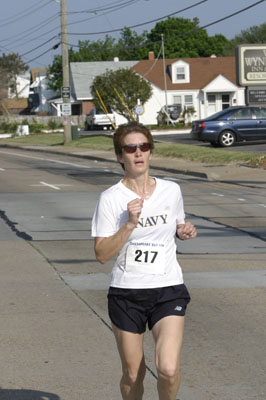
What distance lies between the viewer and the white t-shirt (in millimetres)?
4379

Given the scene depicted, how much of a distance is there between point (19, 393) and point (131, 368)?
128 cm

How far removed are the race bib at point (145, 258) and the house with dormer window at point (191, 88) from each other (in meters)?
63.7

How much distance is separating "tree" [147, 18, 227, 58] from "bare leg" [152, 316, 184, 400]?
104 m

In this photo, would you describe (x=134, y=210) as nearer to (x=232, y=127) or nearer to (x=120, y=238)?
(x=120, y=238)

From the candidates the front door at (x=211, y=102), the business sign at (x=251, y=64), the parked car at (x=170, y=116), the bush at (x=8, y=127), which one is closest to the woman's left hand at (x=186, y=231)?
the business sign at (x=251, y=64)

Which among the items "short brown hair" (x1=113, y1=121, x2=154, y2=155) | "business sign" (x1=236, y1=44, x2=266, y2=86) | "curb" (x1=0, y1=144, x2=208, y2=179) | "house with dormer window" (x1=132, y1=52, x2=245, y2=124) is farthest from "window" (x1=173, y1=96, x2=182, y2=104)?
"short brown hair" (x1=113, y1=121, x2=154, y2=155)

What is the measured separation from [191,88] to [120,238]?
214ft

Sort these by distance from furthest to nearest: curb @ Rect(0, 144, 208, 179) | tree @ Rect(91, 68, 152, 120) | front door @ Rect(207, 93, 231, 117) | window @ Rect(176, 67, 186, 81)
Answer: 1. window @ Rect(176, 67, 186, 81)
2. front door @ Rect(207, 93, 231, 117)
3. tree @ Rect(91, 68, 152, 120)
4. curb @ Rect(0, 144, 208, 179)

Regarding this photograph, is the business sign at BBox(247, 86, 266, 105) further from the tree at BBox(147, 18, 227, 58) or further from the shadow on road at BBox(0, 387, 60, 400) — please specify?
the tree at BBox(147, 18, 227, 58)

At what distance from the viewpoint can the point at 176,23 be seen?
11238cm

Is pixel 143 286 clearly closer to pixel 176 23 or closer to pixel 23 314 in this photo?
pixel 23 314

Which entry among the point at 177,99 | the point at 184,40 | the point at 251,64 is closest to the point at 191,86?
the point at 177,99

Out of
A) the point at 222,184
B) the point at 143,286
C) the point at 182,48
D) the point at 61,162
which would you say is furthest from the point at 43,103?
the point at 143,286

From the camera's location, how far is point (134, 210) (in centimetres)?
418
